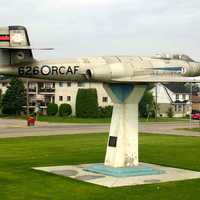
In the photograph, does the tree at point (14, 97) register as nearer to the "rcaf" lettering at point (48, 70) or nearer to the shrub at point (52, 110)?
the shrub at point (52, 110)

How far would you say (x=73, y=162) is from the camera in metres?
22.0

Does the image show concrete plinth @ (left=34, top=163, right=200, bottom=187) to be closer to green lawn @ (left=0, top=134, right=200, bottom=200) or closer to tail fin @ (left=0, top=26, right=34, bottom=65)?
green lawn @ (left=0, top=134, right=200, bottom=200)

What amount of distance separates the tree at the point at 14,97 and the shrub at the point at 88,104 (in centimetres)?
1132

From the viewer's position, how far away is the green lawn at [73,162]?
14875 millimetres

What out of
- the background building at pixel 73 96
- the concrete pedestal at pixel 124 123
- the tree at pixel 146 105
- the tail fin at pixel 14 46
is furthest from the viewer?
the background building at pixel 73 96

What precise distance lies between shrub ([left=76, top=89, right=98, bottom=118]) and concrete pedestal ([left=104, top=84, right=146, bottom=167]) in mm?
59458

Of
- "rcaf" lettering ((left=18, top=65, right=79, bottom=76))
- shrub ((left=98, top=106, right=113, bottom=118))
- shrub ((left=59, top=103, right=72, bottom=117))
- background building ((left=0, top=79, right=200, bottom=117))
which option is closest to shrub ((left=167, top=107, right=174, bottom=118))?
background building ((left=0, top=79, right=200, bottom=117))

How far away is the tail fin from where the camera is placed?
16875 mm

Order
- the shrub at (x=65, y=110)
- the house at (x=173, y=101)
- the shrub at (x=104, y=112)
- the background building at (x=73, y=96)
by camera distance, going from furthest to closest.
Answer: the house at (x=173, y=101) → the background building at (x=73, y=96) → the shrub at (x=65, y=110) → the shrub at (x=104, y=112)

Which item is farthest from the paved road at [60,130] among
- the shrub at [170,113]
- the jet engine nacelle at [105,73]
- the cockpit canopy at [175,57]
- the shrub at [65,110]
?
the shrub at [170,113]

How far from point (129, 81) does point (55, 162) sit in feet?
19.2

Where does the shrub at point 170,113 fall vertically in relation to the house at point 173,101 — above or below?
below

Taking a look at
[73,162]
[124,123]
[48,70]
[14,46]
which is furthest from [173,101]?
[14,46]

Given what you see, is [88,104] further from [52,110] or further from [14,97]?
[14,97]
